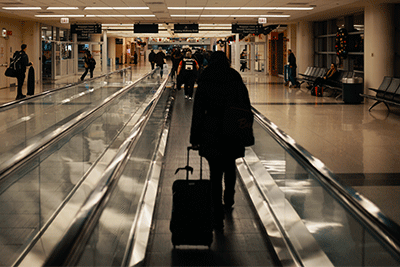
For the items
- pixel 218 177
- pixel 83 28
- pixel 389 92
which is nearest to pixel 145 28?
pixel 83 28

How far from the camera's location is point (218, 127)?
3986mm

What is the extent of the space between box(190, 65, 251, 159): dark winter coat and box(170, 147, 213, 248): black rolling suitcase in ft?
1.31

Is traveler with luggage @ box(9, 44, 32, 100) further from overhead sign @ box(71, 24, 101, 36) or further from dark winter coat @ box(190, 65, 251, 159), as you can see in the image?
dark winter coat @ box(190, 65, 251, 159)

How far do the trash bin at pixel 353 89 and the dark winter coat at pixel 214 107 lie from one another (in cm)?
1210

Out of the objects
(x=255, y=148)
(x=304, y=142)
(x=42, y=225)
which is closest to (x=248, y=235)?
(x=42, y=225)

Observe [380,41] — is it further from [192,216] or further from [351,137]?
[192,216]

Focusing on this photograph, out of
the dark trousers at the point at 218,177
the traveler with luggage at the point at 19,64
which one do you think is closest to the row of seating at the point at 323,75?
the traveler with luggage at the point at 19,64

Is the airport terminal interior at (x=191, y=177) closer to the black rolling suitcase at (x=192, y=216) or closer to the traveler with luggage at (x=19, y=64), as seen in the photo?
the black rolling suitcase at (x=192, y=216)

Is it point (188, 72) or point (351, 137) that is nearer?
point (351, 137)

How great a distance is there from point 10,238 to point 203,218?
193cm

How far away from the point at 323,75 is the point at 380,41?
4.84m

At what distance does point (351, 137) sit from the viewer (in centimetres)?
905

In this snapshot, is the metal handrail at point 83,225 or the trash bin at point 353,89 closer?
the metal handrail at point 83,225

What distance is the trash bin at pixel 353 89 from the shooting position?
15.1m
